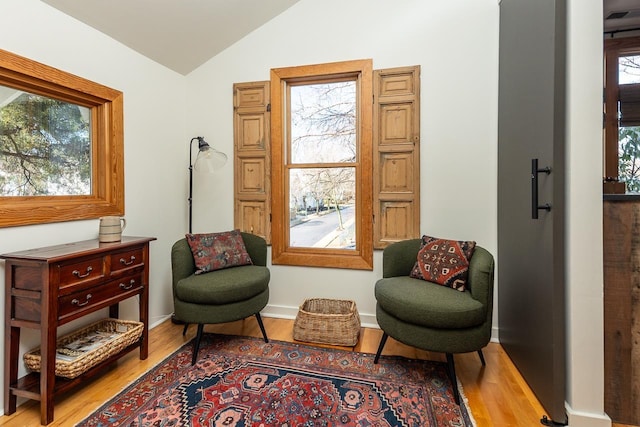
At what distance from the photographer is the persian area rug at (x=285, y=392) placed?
4.97 feet

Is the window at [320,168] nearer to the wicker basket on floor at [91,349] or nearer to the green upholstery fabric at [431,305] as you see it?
the green upholstery fabric at [431,305]

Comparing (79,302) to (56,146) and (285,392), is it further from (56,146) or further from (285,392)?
(285,392)

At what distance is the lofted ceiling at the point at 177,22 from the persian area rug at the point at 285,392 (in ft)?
7.71

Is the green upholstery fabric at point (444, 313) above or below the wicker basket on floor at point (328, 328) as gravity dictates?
above

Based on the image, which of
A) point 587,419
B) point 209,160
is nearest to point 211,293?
point 209,160

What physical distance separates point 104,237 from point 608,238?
2.84m

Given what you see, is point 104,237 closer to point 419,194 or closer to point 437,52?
point 419,194

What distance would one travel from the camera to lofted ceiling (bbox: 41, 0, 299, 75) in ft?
6.61

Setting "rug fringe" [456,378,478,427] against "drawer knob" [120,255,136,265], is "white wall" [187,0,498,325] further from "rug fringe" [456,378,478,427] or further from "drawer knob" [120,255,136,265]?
"drawer knob" [120,255,136,265]

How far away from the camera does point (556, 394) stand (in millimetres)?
1461

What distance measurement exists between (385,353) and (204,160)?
2.19 m

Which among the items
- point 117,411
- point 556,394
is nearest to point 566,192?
point 556,394

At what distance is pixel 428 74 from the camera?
96.7 inches

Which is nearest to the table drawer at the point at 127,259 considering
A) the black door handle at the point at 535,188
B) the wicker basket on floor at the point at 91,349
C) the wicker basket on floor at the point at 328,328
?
the wicker basket on floor at the point at 91,349
